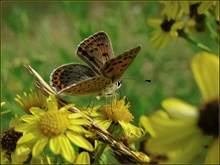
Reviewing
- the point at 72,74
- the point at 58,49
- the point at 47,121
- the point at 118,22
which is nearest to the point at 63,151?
the point at 47,121

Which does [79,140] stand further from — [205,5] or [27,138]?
[205,5]

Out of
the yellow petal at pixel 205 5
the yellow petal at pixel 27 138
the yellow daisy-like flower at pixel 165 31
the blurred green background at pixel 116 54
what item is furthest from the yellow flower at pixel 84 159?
the blurred green background at pixel 116 54

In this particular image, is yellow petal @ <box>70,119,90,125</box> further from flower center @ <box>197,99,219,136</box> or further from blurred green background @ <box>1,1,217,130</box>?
blurred green background @ <box>1,1,217,130</box>

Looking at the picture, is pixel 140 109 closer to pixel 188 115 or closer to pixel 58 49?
pixel 58 49

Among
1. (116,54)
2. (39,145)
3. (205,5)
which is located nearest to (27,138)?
(39,145)

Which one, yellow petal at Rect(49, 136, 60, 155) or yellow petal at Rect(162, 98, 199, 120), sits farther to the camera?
yellow petal at Rect(49, 136, 60, 155)

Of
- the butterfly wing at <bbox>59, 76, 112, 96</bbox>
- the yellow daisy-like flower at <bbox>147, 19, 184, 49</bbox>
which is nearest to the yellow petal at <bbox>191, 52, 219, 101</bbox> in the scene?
the butterfly wing at <bbox>59, 76, 112, 96</bbox>
